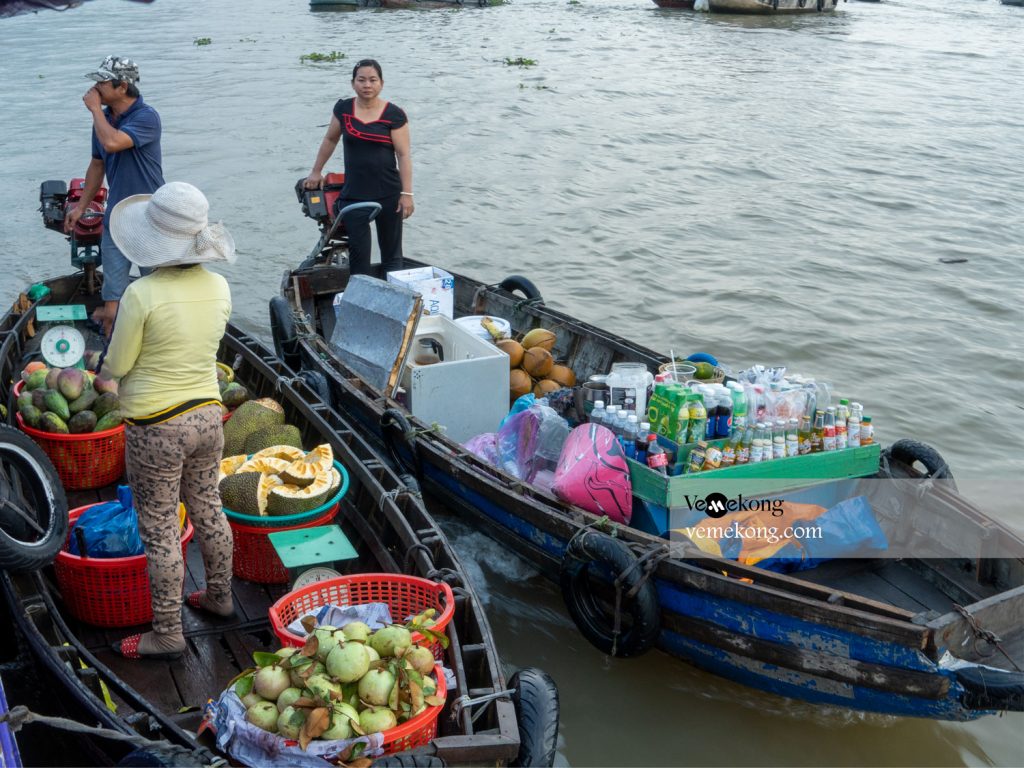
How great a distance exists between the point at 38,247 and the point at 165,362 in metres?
11.0

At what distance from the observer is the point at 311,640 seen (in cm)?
329

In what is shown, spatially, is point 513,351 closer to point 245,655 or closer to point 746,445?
point 746,445

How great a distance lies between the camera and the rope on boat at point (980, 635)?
4.22 metres

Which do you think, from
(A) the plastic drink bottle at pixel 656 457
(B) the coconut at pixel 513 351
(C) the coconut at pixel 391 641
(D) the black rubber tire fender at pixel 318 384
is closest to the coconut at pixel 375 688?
(C) the coconut at pixel 391 641

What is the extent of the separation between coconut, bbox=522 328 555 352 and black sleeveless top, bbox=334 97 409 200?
1.72 metres

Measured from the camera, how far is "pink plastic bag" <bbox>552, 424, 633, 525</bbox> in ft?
16.9

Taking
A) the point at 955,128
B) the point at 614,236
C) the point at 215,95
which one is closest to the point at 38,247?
the point at 614,236

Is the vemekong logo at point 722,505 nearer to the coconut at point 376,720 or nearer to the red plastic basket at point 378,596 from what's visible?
the red plastic basket at point 378,596

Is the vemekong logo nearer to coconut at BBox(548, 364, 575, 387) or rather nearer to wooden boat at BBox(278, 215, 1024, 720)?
wooden boat at BBox(278, 215, 1024, 720)

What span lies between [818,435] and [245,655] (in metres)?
3.15

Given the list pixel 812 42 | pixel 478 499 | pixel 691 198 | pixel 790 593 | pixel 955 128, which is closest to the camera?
pixel 790 593

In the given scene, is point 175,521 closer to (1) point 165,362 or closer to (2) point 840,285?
(1) point 165,362

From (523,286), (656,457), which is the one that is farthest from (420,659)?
(523,286)

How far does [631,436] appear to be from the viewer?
212 inches
